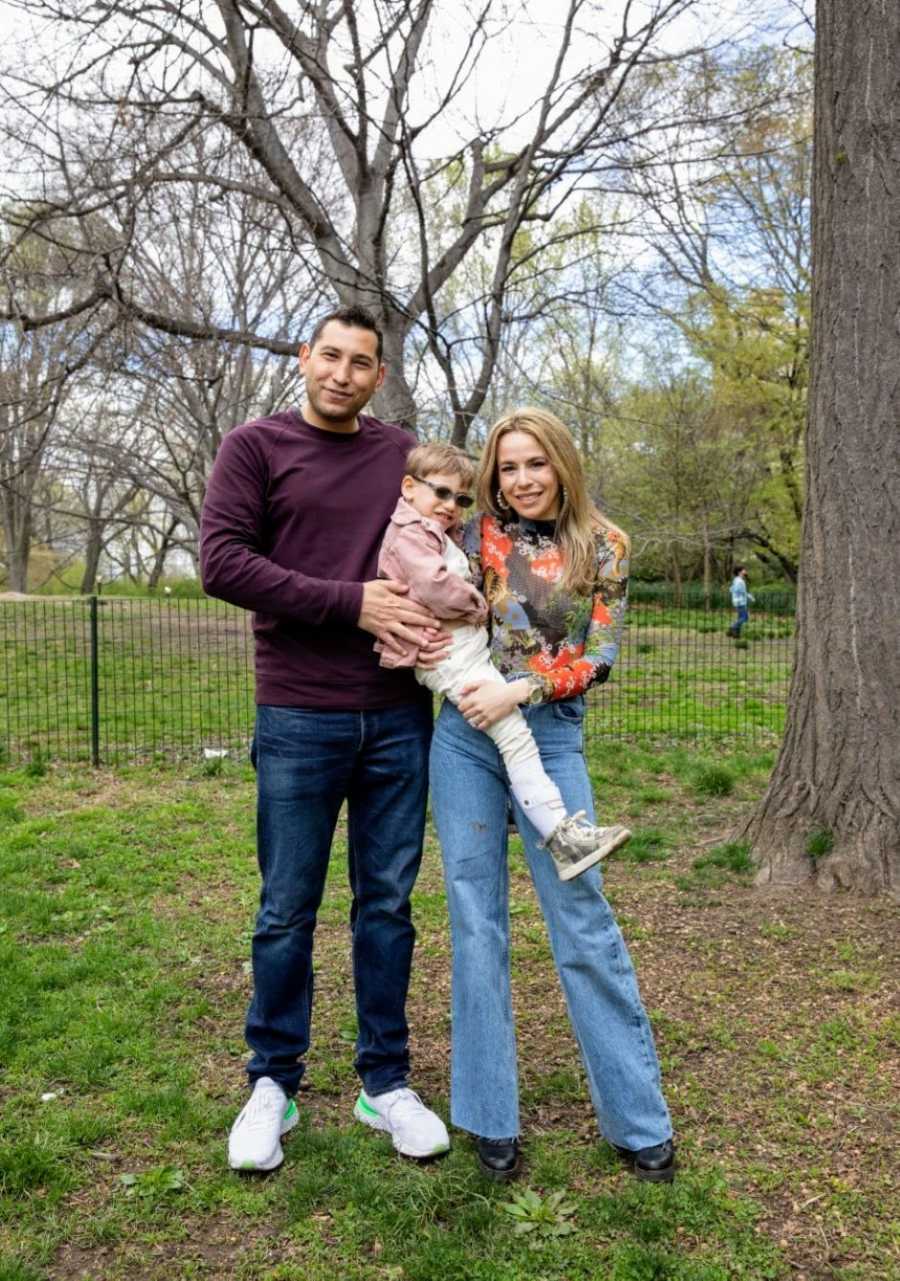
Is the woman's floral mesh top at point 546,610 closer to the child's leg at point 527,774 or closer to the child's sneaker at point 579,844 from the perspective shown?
the child's leg at point 527,774

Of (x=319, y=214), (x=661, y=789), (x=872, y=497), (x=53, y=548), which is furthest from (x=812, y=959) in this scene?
(x=53, y=548)

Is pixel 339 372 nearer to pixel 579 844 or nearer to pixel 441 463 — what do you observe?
pixel 441 463

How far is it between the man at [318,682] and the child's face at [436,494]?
2.7 inches

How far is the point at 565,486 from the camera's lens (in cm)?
269

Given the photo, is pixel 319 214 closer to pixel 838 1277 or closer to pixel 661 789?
pixel 661 789

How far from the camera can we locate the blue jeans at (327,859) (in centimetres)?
267

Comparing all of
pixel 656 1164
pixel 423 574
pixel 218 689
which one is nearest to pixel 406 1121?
pixel 656 1164

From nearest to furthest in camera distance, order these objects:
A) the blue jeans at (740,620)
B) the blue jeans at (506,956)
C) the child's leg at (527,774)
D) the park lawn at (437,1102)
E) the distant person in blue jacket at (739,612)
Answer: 1. the park lawn at (437,1102)
2. the child's leg at (527,774)
3. the blue jeans at (506,956)
4. the distant person in blue jacket at (739,612)
5. the blue jeans at (740,620)

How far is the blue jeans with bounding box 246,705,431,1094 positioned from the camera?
2.67 metres

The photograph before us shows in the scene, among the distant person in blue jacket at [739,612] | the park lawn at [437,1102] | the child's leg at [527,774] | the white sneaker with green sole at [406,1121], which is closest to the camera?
the park lawn at [437,1102]

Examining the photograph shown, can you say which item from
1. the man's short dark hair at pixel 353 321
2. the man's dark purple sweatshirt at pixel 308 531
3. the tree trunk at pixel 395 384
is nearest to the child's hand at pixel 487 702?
the man's dark purple sweatshirt at pixel 308 531

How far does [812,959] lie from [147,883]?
309cm

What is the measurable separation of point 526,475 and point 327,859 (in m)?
1.13

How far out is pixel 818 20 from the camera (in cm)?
440
